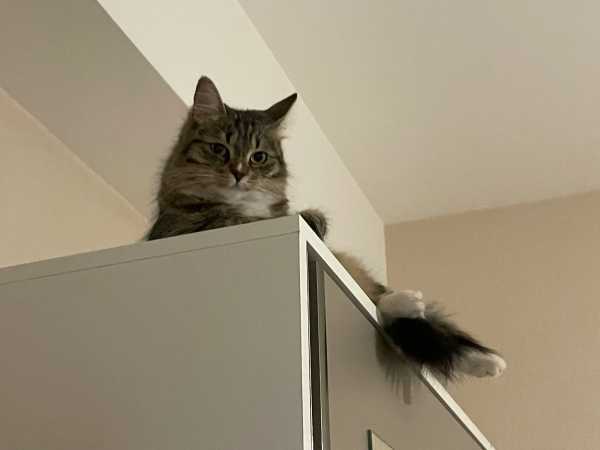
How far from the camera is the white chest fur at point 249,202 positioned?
911 millimetres

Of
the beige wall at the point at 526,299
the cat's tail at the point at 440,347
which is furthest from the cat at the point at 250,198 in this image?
the beige wall at the point at 526,299

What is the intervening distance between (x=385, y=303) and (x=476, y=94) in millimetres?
949

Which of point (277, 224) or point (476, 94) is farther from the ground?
point (476, 94)

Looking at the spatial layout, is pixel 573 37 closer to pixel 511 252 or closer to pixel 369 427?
pixel 511 252

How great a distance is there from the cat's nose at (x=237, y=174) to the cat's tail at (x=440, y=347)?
24cm

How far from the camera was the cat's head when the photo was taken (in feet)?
3.06

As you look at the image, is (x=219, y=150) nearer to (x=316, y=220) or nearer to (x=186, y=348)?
(x=316, y=220)

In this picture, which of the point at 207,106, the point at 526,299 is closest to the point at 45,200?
the point at 207,106

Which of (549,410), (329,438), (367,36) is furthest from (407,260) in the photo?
(329,438)

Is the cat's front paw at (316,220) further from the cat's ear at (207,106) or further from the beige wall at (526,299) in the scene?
the beige wall at (526,299)

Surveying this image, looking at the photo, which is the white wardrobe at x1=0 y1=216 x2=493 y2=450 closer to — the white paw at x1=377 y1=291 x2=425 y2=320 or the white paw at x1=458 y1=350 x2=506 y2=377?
the white paw at x1=377 y1=291 x2=425 y2=320

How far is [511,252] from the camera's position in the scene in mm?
1993

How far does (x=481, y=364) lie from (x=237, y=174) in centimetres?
37

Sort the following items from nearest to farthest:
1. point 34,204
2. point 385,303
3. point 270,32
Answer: point 385,303, point 34,204, point 270,32
